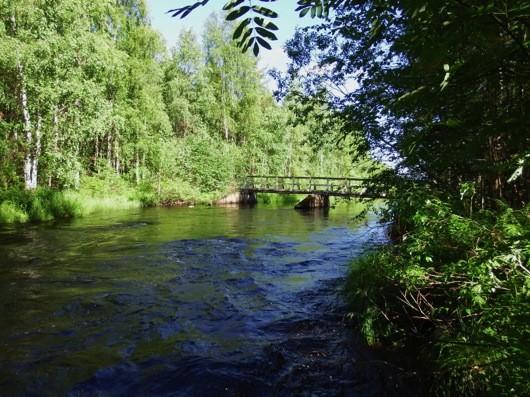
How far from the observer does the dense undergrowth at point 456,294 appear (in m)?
2.50

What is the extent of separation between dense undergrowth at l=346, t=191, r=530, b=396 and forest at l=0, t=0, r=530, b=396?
20 millimetres

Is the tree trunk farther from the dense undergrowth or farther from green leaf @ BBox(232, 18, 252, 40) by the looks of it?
green leaf @ BBox(232, 18, 252, 40)

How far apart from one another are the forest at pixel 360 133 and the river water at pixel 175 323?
0.72m

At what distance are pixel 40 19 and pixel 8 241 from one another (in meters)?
10.0

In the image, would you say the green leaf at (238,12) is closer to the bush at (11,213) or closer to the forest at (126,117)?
the forest at (126,117)

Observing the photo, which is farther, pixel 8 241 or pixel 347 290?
pixel 8 241

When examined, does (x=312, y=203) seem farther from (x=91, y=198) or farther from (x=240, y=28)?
(x=240, y=28)

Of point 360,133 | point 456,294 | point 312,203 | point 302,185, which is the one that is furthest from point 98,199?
point 456,294

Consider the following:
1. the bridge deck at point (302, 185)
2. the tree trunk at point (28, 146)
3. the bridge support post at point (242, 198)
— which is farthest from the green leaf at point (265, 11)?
the bridge support post at point (242, 198)

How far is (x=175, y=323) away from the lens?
570 cm

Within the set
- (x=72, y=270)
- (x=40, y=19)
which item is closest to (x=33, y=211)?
(x=40, y=19)

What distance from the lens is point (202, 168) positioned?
31.0 m

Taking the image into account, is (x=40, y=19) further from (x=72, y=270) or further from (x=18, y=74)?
(x=72, y=270)

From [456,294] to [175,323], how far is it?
355 centimetres
